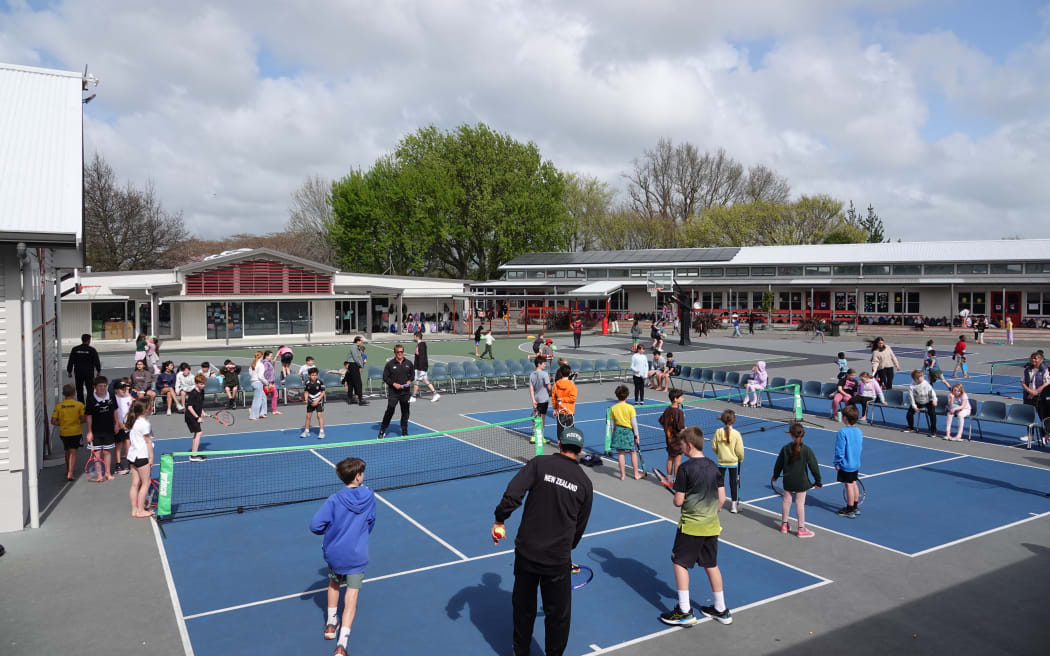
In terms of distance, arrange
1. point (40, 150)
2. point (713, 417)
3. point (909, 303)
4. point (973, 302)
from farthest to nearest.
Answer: point (909, 303), point (973, 302), point (713, 417), point (40, 150)

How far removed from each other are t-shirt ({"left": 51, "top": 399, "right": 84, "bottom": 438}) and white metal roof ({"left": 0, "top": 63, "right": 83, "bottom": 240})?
3953 millimetres

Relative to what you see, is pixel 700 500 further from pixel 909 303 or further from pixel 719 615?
pixel 909 303

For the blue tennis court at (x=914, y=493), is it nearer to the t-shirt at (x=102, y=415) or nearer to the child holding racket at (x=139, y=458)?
the child holding racket at (x=139, y=458)

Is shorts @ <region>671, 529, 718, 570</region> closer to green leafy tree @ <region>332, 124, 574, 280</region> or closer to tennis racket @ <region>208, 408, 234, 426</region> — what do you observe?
tennis racket @ <region>208, 408, 234, 426</region>

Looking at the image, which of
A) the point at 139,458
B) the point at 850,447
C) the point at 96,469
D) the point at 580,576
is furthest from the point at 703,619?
the point at 96,469

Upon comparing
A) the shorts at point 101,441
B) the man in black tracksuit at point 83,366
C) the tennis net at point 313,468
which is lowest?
the tennis net at point 313,468

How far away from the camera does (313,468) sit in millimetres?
13562

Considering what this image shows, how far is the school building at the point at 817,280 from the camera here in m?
47.6

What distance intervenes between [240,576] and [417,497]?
3.62 metres

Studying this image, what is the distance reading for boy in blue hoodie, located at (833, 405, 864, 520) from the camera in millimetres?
10289

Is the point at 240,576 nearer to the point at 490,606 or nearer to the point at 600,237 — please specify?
the point at 490,606

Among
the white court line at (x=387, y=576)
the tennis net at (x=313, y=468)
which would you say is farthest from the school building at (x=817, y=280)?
the white court line at (x=387, y=576)

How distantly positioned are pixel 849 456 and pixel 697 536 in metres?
4.45

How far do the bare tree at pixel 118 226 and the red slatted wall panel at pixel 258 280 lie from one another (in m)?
18.3
